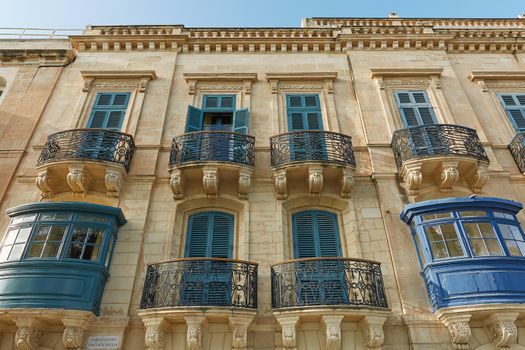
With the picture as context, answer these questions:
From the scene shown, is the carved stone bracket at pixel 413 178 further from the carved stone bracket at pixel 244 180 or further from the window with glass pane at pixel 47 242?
→ the window with glass pane at pixel 47 242

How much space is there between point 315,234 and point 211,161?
3.26 m

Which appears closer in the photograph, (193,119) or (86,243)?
(86,243)

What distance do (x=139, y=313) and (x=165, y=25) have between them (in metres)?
11.0

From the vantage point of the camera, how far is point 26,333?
267 inches

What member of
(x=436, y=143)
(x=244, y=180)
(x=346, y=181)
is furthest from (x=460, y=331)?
(x=244, y=180)

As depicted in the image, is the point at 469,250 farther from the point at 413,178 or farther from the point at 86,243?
the point at 86,243

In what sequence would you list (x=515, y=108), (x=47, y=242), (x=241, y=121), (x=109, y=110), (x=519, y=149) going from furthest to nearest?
(x=515, y=108)
(x=109, y=110)
(x=241, y=121)
(x=519, y=149)
(x=47, y=242)

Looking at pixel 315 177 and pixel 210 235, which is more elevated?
pixel 315 177

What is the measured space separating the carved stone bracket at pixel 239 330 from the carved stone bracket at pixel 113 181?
4575 millimetres

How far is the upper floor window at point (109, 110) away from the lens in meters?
10.9

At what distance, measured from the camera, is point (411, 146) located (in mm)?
9422

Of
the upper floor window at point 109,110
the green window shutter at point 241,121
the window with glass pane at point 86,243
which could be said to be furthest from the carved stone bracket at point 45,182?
the green window shutter at point 241,121

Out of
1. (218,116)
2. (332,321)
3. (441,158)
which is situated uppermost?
(218,116)

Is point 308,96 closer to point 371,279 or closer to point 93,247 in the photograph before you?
point 371,279
